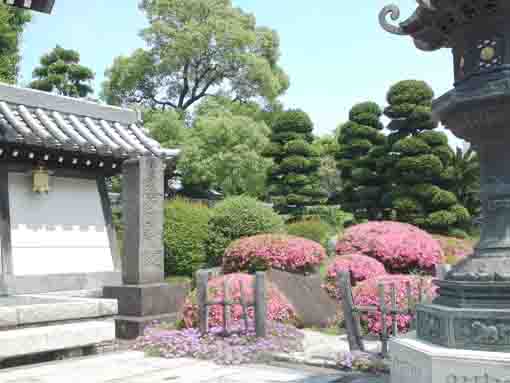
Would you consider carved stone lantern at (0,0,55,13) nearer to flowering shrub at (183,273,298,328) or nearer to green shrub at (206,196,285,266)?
flowering shrub at (183,273,298,328)

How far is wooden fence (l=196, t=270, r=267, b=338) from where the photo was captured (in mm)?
7246

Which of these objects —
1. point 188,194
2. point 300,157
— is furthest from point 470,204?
point 188,194

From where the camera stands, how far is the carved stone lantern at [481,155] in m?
3.64

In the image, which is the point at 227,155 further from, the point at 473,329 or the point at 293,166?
the point at 473,329

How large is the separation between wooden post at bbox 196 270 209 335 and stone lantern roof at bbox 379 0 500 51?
4347mm

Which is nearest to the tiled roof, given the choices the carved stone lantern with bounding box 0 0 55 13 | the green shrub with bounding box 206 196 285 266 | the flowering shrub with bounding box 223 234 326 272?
the green shrub with bounding box 206 196 285 266

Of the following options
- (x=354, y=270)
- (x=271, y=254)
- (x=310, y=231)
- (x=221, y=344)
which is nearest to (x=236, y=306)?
(x=221, y=344)

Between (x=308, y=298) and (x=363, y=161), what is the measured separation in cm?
1260

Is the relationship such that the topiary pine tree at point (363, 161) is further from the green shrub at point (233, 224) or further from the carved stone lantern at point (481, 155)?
the carved stone lantern at point (481, 155)

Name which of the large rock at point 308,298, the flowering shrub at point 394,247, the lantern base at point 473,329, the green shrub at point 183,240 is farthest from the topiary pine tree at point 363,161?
the lantern base at point 473,329

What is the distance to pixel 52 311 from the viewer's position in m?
6.98

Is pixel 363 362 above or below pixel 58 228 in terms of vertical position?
below

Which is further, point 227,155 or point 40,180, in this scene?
point 227,155

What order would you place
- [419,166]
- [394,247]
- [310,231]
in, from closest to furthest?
[394,247]
[310,231]
[419,166]
